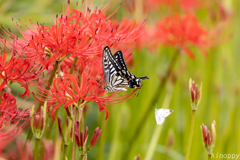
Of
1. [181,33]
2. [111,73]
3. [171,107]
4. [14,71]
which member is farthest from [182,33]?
[14,71]

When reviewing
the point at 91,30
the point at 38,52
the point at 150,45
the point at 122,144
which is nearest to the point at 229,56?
the point at 150,45

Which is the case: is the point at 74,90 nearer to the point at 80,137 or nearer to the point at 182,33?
the point at 80,137

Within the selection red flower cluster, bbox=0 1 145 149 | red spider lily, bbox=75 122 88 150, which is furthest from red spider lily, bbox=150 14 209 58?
red spider lily, bbox=75 122 88 150

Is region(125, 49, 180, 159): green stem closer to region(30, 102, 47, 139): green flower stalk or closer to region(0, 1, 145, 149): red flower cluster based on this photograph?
region(0, 1, 145, 149): red flower cluster

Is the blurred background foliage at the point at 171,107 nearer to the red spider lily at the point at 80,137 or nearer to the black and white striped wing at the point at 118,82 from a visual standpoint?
the black and white striped wing at the point at 118,82

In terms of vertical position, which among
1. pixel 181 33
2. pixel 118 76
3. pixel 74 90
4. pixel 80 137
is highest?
pixel 181 33

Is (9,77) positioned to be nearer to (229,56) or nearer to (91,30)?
(91,30)

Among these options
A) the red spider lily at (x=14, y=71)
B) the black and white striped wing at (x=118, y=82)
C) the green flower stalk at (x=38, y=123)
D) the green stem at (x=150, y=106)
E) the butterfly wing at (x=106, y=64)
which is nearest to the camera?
the green flower stalk at (x=38, y=123)

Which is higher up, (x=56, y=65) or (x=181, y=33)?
(x=181, y=33)

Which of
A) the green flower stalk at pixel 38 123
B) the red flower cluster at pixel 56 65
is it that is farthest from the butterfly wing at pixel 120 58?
the green flower stalk at pixel 38 123
